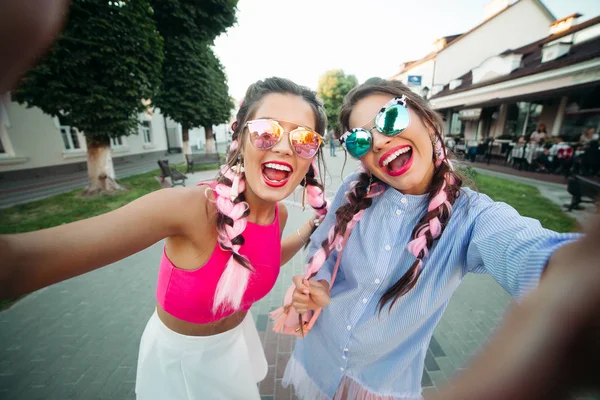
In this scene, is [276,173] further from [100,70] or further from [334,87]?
[334,87]

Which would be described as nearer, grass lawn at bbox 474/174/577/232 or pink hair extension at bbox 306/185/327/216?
pink hair extension at bbox 306/185/327/216

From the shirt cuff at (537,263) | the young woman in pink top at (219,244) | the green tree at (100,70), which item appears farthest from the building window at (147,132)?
the shirt cuff at (537,263)

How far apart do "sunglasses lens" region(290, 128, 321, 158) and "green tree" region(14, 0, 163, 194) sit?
7431 mm

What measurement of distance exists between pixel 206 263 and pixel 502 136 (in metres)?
20.1

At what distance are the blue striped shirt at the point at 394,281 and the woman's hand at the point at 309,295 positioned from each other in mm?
120

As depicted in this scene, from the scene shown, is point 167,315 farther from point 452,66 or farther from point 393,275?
point 452,66

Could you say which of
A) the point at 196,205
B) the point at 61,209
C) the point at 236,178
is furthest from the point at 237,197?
the point at 61,209

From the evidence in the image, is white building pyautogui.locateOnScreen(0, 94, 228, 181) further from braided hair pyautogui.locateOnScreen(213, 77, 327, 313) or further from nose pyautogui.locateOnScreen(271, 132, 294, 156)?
nose pyautogui.locateOnScreen(271, 132, 294, 156)

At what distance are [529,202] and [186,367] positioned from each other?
922 centimetres

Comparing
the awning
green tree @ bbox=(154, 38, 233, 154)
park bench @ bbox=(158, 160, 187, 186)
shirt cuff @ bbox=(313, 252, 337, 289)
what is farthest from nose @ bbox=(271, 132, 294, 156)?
the awning

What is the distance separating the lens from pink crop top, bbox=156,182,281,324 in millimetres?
1463

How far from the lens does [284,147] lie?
1.62m

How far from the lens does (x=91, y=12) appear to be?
641 centimetres

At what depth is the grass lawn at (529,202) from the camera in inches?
226
